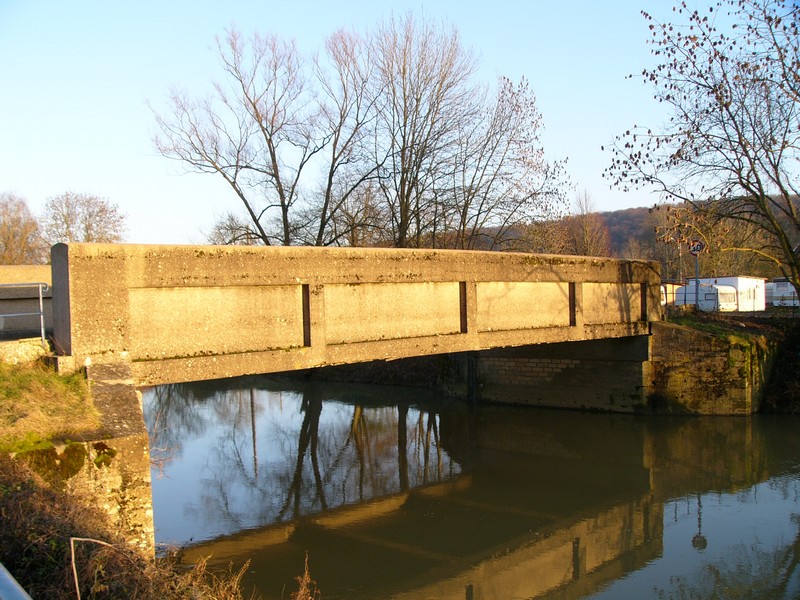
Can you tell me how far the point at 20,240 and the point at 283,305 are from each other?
33.2m

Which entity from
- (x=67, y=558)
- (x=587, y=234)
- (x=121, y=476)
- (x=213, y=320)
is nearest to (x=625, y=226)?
(x=587, y=234)

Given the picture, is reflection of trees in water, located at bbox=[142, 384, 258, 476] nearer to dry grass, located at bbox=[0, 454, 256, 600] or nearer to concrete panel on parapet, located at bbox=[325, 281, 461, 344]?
concrete panel on parapet, located at bbox=[325, 281, 461, 344]

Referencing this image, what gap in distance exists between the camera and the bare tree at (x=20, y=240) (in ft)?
118

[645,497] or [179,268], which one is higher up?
[179,268]

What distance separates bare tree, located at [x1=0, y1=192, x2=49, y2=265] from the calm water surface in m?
22.3

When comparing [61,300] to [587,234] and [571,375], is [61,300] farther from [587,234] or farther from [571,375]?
[587,234]

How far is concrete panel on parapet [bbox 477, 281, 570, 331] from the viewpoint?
1201 centimetres

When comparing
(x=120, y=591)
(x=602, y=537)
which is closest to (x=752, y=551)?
(x=602, y=537)

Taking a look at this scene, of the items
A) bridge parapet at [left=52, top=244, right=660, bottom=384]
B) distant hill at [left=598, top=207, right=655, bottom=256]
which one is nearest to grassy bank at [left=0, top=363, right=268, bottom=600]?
bridge parapet at [left=52, top=244, right=660, bottom=384]

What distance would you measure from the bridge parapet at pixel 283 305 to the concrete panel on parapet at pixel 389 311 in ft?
0.05

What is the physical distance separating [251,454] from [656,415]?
9.60m

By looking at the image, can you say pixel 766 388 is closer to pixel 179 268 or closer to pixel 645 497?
pixel 645 497

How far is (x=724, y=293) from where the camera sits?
27.2 meters

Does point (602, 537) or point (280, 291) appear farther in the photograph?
point (602, 537)
